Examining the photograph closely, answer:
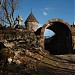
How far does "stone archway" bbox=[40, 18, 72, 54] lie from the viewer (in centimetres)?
2452

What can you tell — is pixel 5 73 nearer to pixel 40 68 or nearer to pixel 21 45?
pixel 40 68

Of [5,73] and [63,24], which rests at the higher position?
[63,24]

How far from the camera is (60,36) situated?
92.5 feet

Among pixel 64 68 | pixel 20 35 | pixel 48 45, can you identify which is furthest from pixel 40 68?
pixel 48 45

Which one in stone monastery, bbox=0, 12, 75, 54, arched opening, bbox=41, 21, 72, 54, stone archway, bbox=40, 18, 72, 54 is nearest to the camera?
stone monastery, bbox=0, 12, 75, 54

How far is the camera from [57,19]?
81.4 ft

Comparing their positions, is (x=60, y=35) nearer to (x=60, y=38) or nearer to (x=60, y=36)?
(x=60, y=36)

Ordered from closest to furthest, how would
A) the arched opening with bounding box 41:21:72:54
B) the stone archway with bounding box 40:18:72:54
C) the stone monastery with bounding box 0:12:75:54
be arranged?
the stone monastery with bounding box 0:12:75:54 → the stone archway with bounding box 40:18:72:54 → the arched opening with bounding box 41:21:72:54

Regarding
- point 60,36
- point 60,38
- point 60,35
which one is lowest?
point 60,38

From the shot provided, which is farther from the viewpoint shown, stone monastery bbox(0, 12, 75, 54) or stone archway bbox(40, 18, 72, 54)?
stone archway bbox(40, 18, 72, 54)

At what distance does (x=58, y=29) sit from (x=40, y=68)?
48.4 ft

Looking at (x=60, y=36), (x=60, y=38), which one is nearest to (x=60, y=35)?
(x=60, y=36)

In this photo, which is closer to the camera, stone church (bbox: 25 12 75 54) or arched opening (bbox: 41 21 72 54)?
stone church (bbox: 25 12 75 54)

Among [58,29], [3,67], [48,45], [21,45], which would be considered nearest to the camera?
[3,67]
